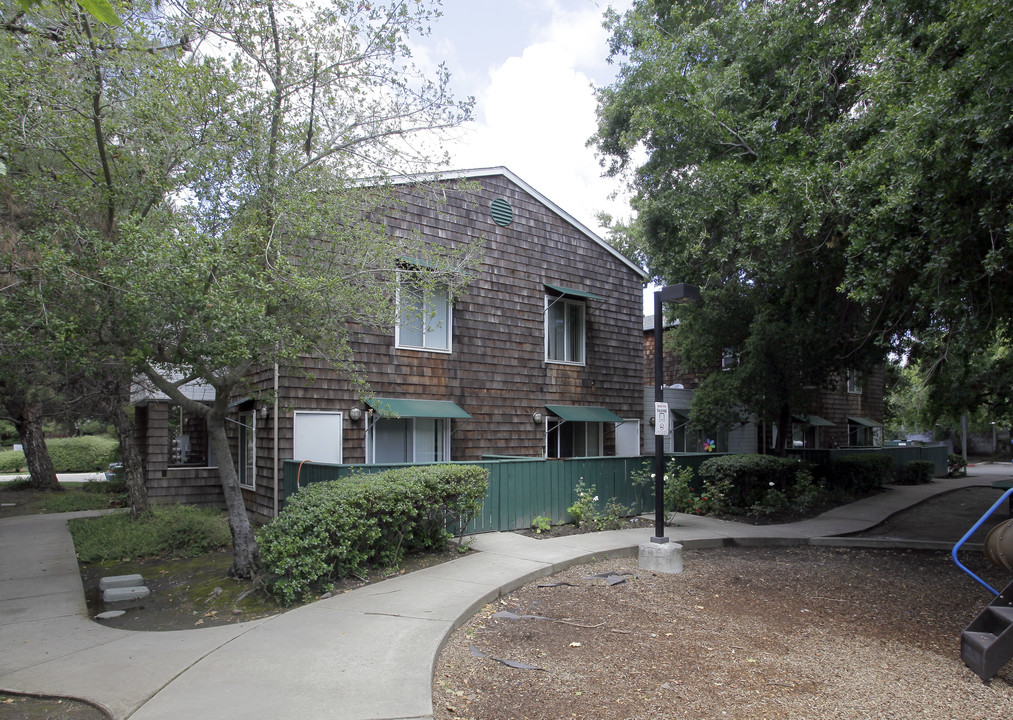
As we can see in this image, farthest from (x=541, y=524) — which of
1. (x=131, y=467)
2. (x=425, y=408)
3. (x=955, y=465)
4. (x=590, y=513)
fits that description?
(x=955, y=465)

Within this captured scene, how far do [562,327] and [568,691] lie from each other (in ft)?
35.0

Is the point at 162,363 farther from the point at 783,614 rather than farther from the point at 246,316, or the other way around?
the point at 783,614

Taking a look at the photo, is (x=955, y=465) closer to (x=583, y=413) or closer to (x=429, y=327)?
(x=583, y=413)

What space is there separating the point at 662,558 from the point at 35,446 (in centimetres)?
1834

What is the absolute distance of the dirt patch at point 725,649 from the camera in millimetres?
4410

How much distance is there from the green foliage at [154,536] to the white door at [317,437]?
1.67 metres

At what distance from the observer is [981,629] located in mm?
5176

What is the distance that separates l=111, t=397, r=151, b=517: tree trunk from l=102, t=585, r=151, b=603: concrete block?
4.81 m

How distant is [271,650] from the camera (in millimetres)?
5000

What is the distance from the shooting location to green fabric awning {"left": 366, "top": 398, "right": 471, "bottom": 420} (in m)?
11.5

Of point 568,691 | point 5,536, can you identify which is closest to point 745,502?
point 568,691

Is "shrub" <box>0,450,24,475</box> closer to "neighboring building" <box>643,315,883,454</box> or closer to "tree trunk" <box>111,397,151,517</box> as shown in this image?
"tree trunk" <box>111,397,151,517</box>

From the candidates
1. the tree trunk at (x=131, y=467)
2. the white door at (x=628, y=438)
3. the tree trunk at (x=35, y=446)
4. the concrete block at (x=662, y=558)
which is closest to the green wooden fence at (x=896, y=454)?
the white door at (x=628, y=438)

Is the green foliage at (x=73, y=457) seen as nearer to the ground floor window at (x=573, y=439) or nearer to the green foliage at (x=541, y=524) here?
the ground floor window at (x=573, y=439)
